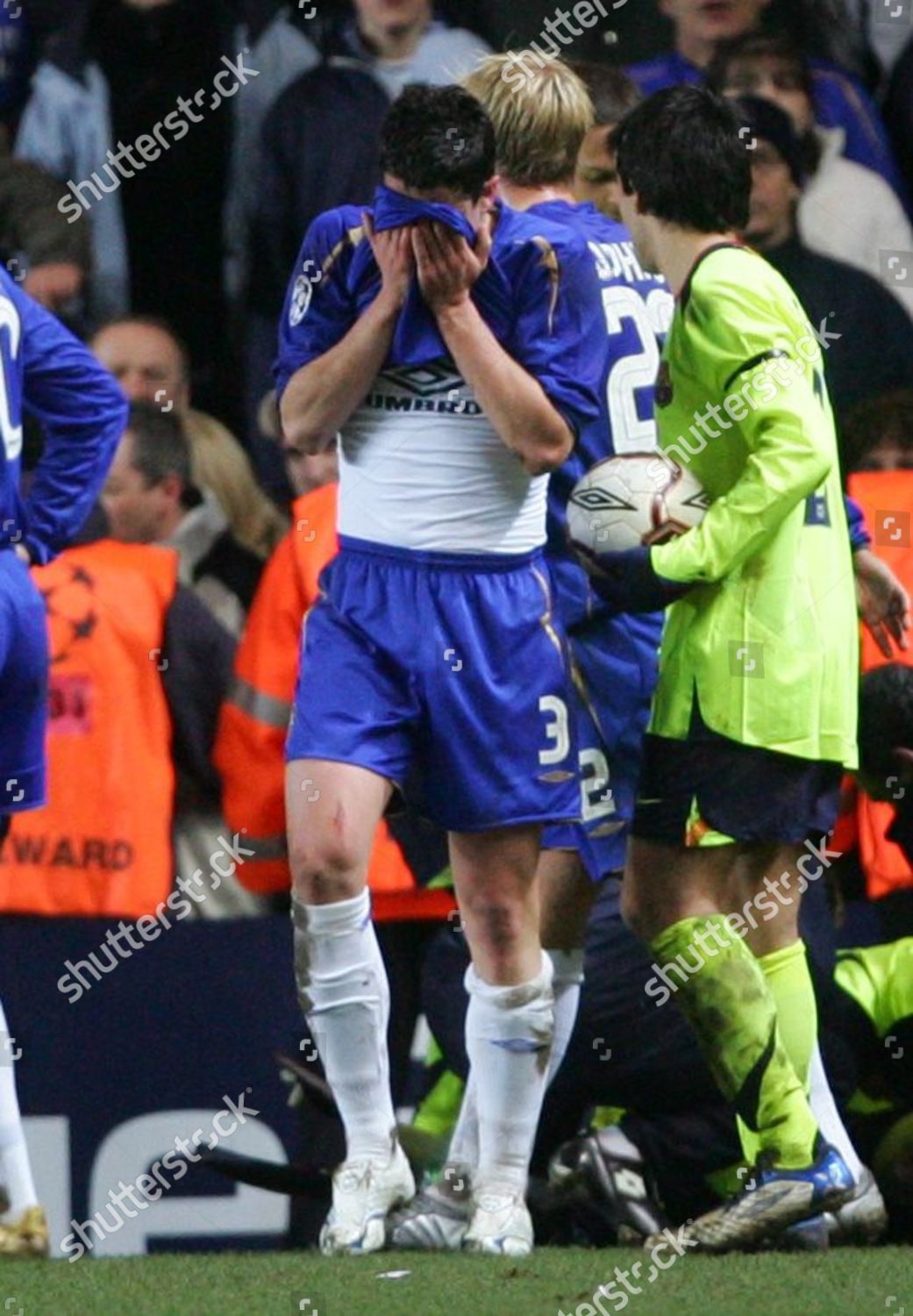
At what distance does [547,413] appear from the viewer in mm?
4477

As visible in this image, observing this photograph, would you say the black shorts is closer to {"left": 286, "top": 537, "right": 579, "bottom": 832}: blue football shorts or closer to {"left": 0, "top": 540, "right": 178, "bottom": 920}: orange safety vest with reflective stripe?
{"left": 286, "top": 537, "right": 579, "bottom": 832}: blue football shorts

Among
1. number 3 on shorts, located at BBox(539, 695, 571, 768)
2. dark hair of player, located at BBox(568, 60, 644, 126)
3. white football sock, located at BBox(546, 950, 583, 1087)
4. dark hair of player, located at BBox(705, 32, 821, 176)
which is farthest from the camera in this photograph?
dark hair of player, located at BBox(705, 32, 821, 176)

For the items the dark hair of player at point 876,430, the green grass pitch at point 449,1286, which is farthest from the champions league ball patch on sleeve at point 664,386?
the dark hair of player at point 876,430

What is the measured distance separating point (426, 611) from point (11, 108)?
2.35 metres

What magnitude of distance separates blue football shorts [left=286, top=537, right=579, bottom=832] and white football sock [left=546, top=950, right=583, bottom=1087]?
50cm

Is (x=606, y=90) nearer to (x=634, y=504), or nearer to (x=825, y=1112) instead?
(x=634, y=504)

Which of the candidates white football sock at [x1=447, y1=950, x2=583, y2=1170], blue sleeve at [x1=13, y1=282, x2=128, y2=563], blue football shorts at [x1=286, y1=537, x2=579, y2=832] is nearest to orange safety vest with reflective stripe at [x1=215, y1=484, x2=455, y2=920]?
blue sleeve at [x1=13, y1=282, x2=128, y2=563]

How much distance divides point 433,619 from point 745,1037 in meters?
0.82

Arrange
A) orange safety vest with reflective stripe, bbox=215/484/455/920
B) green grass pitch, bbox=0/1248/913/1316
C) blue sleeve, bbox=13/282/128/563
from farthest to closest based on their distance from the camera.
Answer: orange safety vest with reflective stripe, bbox=215/484/455/920 < blue sleeve, bbox=13/282/128/563 < green grass pitch, bbox=0/1248/913/1316

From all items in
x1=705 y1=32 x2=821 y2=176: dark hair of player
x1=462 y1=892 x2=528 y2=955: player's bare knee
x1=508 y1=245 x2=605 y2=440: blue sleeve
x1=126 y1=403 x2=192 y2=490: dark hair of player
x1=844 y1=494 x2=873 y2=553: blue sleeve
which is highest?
x1=705 y1=32 x2=821 y2=176: dark hair of player

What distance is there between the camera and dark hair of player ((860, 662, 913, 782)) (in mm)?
5238

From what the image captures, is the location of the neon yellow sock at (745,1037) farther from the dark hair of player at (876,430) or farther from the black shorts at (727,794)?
the dark hair of player at (876,430)

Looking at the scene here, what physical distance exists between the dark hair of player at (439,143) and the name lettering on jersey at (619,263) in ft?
1.91

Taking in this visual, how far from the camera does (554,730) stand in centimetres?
463
